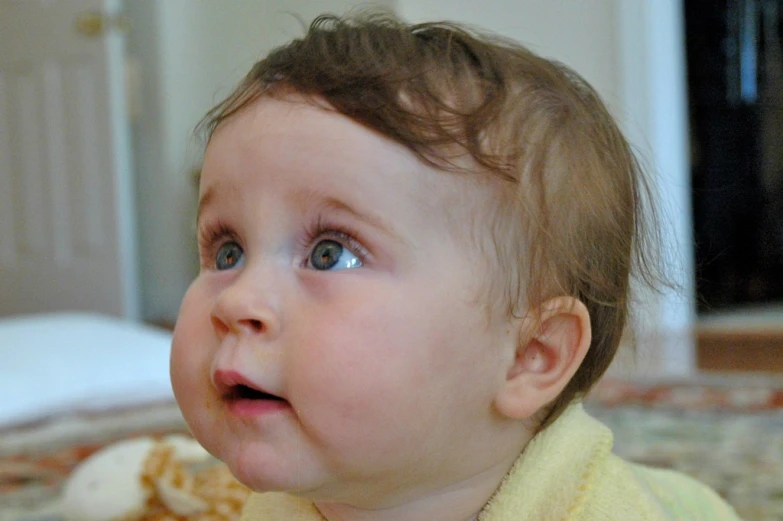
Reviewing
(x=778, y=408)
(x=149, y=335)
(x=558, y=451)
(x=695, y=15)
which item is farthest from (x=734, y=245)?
(x=558, y=451)

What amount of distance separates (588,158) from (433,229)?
13 cm

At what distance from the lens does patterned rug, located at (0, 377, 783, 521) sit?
0.98 metres

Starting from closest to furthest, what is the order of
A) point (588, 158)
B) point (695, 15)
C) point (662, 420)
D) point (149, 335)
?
point (588, 158) < point (662, 420) < point (149, 335) < point (695, 15)

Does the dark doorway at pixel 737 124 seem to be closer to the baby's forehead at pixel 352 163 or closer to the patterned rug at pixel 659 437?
the patterned rug at pixel 659 437

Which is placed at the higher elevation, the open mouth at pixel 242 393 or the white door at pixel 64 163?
the open mouth at pixel 242 393

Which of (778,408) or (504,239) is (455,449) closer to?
(504,239)

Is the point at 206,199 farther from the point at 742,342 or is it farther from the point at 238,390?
the point at 742,342

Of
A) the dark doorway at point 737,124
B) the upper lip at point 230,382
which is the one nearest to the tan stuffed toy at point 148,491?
the upper lip at point 230,382

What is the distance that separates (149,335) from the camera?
186 cm

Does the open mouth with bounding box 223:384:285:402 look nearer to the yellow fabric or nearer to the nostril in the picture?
the nostril

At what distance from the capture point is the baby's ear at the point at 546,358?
1.86 feet

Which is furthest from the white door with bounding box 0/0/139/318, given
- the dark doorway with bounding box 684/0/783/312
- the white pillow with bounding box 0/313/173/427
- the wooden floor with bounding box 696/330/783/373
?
the dark doorway with bounding box 684/0/783/312

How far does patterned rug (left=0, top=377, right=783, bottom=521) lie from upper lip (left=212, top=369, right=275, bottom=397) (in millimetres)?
496

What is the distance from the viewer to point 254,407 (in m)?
0.50
